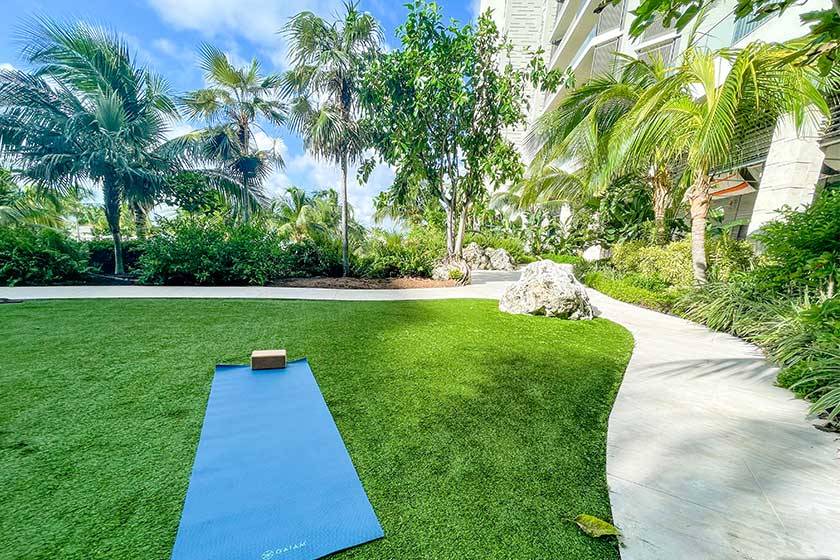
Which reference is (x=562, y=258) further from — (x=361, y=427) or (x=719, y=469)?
(x=361, y=427)

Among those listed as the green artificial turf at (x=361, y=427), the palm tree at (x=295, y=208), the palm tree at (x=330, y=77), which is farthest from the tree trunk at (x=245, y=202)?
the green artificial turf at (x=361, y=427)

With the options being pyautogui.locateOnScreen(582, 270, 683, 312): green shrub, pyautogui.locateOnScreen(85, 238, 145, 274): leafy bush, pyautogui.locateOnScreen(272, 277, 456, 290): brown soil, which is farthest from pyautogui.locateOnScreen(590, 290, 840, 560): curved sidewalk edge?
pyautogui.locateOnScreen(85, 238, 145, 274): leafy bush

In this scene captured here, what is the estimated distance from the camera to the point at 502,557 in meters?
1.36

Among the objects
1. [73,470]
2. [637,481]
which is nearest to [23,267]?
[73,470]

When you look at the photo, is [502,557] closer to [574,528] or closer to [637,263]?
[574,528]

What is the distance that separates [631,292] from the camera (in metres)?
7.42

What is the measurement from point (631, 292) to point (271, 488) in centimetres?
797

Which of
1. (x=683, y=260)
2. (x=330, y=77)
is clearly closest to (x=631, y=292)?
(x=683, y=260)

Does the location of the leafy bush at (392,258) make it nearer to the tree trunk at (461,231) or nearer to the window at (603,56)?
the tree trunk at (461,231)

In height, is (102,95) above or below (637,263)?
above

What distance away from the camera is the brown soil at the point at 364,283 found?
830cm

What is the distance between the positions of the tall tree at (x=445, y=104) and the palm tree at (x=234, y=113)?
4.74 meters

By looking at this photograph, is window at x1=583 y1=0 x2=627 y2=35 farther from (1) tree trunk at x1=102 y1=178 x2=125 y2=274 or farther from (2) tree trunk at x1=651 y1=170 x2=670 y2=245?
(1) tree trunk at x1=102 y1=178 x2=125 y2=274

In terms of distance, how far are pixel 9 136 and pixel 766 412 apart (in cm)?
1395
